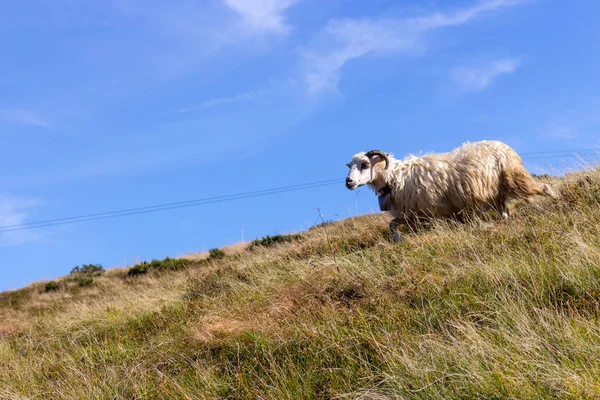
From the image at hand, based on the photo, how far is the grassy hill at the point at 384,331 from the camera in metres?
4.60

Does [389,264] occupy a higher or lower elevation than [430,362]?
higher

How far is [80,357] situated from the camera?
26.3 feet

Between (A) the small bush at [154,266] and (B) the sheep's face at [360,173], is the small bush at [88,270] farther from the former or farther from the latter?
(B) the sheep's face at [360,173]

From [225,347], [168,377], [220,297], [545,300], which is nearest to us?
[545,300]

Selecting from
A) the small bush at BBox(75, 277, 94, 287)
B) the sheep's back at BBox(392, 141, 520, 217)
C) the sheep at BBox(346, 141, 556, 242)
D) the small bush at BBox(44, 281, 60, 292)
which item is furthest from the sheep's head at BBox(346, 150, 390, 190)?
the small bush at BBox(44, 281, 60, 292)

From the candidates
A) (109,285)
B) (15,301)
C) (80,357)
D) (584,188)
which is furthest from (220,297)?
(15,301)

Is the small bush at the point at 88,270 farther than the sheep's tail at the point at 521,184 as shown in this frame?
Yes

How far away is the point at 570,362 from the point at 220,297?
612 cm

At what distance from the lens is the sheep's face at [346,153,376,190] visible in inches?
445

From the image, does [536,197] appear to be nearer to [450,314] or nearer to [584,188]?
[584,188]

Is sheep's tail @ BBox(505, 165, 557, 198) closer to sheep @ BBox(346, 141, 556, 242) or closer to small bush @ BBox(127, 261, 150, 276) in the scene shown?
sheep @ BBox(346, 141, 556, 242)

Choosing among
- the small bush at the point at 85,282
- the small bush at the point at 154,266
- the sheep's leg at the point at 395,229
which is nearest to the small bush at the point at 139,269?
the small bush at the point at 154,266

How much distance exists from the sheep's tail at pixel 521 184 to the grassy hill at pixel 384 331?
1.23 feet

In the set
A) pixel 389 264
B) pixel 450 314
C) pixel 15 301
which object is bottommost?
pixel 450 314
